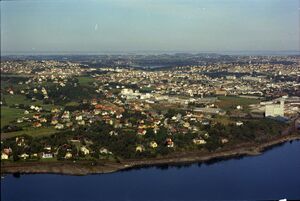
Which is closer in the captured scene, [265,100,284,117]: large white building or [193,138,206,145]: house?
[193,138,206,145]: house

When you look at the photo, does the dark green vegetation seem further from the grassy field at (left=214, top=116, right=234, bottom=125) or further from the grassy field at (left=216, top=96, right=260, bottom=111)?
the grassy field at (left=216, top=96, right=260, bottom=111)

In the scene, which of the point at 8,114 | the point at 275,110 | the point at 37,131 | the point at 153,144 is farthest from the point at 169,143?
the point at 8,114

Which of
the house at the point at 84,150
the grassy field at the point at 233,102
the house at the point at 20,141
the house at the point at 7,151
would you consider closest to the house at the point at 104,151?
the house at the point at 84,150

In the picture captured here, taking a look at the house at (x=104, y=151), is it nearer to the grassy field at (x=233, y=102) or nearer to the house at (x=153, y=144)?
the house at (x=153, y=144)

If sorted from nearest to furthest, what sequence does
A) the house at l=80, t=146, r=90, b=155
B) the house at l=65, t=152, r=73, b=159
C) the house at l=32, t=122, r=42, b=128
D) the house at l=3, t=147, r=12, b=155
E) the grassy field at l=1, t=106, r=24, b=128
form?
the grassy field at l=1, t=106, r=24, b=128 < the house at l=3, t=147, r=12, b=155 < the house at l=32, t=122, r=42, b=128 < the house at l=65, t=152, r=73, b=159 < the house at l=80, t=146, r=90, b=155

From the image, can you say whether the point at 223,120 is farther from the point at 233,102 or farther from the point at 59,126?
the point at 59,126

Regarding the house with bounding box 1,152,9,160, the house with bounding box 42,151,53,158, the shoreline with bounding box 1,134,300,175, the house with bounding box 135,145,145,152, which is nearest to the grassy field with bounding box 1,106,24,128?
the house with bounding box 1,152,9,160
